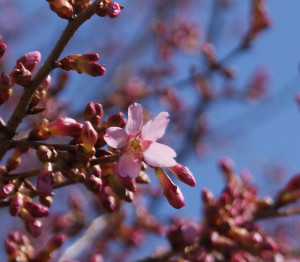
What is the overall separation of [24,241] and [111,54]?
687cm

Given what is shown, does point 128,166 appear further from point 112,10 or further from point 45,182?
point 112,10

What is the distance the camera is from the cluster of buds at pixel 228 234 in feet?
7.72

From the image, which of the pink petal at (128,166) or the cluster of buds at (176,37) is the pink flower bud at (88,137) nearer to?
the pink petal at (128,166)

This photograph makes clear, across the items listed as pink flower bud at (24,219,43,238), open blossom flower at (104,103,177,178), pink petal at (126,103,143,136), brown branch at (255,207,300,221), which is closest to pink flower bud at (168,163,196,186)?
open blossom flower at (104,103,177,178)

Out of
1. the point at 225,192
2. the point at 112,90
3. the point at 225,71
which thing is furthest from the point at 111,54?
the point at 225,192

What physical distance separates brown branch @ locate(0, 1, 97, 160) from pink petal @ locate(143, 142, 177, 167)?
→ 0.47 metres

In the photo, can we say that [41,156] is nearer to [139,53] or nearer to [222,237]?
[222,237]

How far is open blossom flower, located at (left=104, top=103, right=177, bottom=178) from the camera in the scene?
1551 millimetres

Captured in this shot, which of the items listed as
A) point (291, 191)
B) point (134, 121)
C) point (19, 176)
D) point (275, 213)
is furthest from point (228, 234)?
point (19, 176)

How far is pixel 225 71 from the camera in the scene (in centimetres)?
470

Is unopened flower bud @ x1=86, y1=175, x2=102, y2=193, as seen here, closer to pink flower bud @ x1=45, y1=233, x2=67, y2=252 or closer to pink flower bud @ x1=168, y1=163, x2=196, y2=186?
pink flower bud @ x1=168, y1=163, x2=196, y2=186

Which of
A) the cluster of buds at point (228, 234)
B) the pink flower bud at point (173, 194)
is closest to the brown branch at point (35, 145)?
the pink flower bud at point (173, 194)

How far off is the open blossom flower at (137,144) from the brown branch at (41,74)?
12.6 inches

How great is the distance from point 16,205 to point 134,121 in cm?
61
